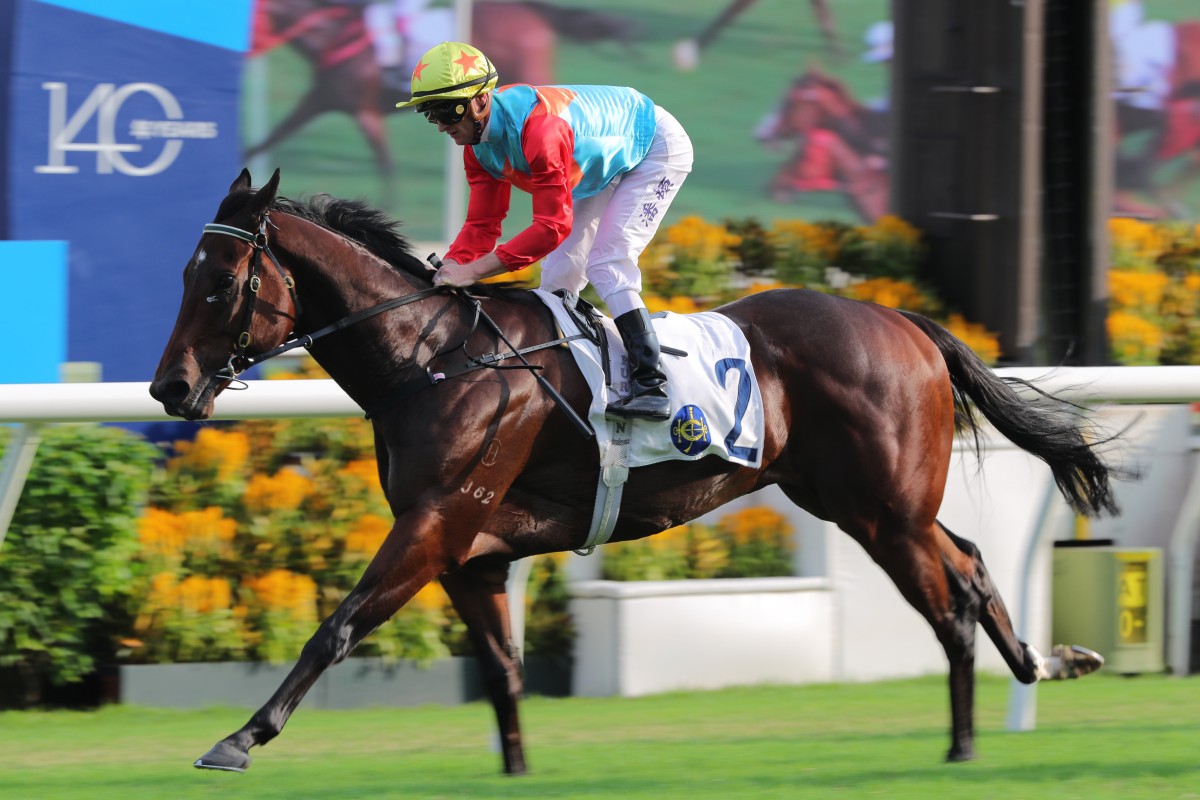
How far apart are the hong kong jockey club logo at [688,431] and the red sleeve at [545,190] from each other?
60 centimetres

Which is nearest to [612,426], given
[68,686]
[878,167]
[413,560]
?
[413,560]

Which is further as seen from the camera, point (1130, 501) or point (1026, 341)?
point (1026, 341)

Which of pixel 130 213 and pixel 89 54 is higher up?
pixel 89 54

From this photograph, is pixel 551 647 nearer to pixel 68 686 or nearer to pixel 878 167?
pixel 68 686

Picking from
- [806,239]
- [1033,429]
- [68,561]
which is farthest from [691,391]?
[806,239]

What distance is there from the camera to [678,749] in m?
5.05

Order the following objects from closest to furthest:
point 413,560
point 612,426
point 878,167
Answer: point 413,560 → point 612,426 → point 878,167

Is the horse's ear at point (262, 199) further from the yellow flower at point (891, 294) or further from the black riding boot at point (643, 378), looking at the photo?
the yellow flower at point (891, 294)

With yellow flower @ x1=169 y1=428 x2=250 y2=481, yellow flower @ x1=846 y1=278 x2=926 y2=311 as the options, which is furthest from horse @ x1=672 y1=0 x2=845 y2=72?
yellow flower @ x1=169 y1=428 x2=250 y2=481

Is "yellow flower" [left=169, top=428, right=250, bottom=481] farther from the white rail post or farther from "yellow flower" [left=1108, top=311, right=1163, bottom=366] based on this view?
"yellow flower" [left=1108, top=311, right=1163, bottom=366]

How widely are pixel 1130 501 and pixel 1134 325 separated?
1.40m

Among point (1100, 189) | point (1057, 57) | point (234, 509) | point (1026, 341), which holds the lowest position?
point (234, 509)

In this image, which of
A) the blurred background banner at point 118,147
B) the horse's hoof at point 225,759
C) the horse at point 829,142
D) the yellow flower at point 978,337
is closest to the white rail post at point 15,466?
the horse's hoof at point 225,759

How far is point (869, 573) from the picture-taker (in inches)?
245
